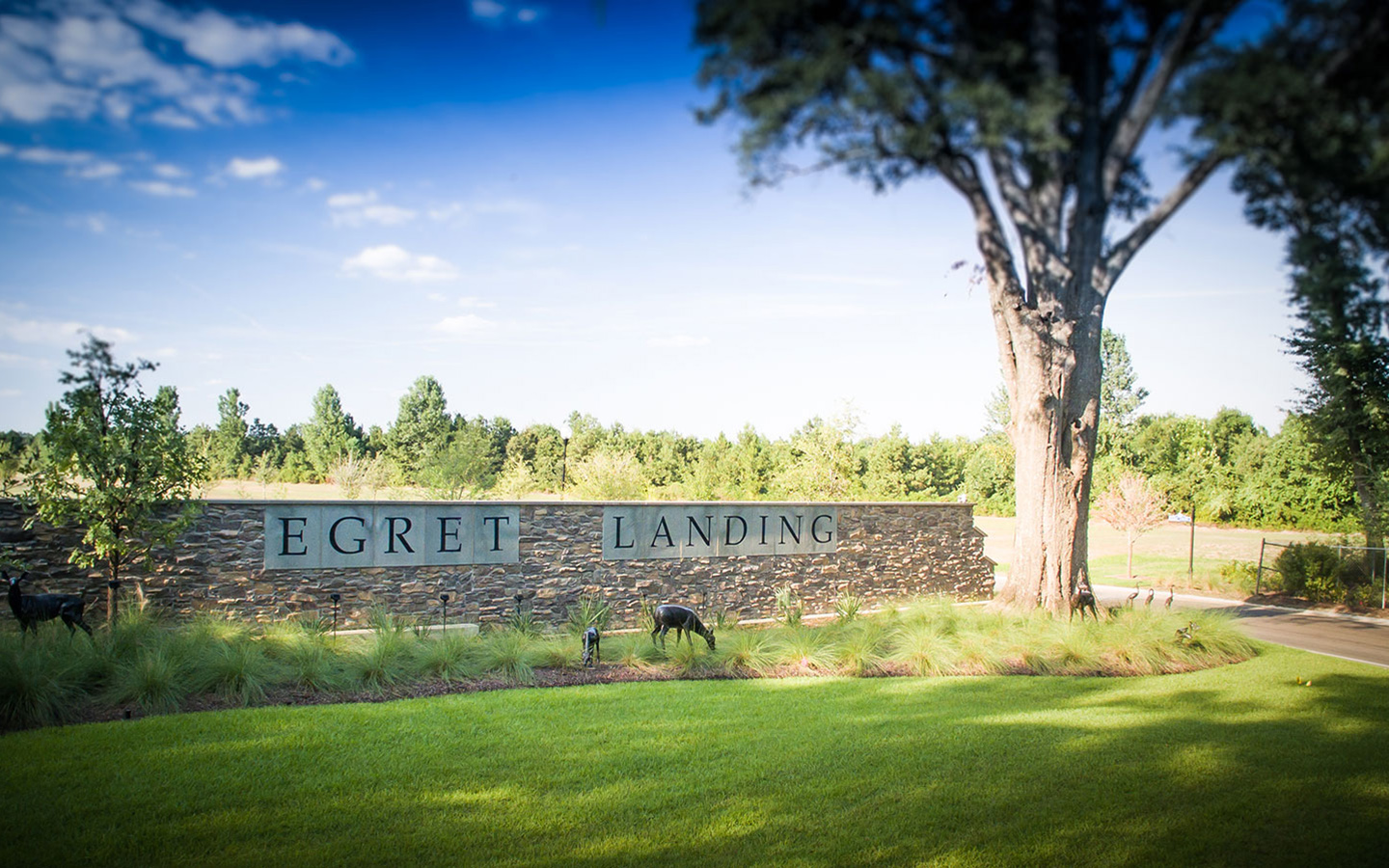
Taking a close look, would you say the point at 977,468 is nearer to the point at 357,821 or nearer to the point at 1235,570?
the point at 1235,570

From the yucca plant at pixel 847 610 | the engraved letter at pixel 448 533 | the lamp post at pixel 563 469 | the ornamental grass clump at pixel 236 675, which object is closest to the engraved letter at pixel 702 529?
the yucca plant at pixel 847 610

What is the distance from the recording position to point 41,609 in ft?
28.2

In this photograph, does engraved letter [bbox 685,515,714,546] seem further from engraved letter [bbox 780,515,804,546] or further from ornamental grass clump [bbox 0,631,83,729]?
ornamental grass clump [bbox 0,631,83,729]

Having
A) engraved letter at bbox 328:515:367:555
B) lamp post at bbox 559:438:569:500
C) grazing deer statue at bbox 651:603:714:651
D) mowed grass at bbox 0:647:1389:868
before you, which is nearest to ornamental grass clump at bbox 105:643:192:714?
mowed grass at bbox 0:647:1389:868

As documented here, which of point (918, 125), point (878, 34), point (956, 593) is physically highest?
point (878, 34)

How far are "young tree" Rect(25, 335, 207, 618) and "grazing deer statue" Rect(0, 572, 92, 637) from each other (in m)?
1.20

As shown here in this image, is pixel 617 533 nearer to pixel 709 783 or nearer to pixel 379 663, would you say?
pixel 379 663

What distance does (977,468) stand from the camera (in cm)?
4419

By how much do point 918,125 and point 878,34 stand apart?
39 centimetres

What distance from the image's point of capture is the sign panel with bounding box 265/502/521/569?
1259cm

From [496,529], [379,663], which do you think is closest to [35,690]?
[379,663]

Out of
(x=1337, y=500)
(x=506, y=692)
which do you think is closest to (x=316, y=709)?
(x=506, y=692)

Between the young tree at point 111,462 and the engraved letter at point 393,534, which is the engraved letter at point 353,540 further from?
the young tree at point 111,462

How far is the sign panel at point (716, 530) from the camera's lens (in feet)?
49.6
